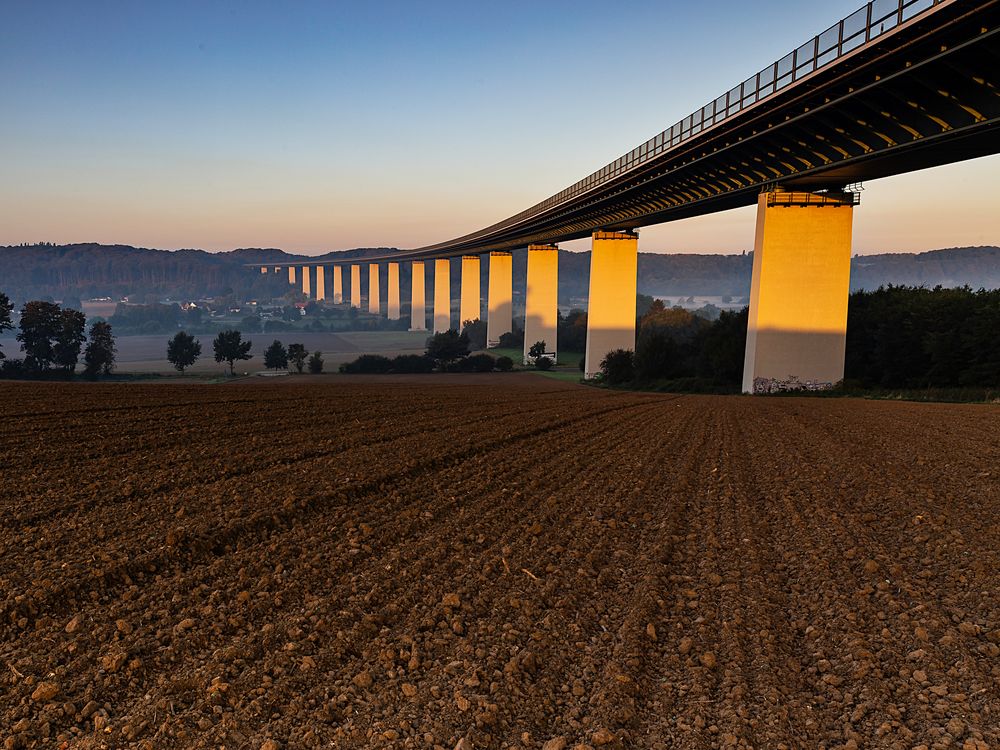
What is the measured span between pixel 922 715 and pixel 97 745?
6680 mm

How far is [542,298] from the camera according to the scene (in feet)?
338

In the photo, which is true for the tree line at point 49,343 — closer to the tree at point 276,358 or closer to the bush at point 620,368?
→ the tree at point 276,358

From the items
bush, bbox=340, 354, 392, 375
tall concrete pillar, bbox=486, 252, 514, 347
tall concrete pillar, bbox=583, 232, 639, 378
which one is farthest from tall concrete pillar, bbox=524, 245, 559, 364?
tall concrete pillar, bbox=583, 232, 639, 378

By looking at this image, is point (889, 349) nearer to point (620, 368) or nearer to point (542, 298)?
point (620, 368)

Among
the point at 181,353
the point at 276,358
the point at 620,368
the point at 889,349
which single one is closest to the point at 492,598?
the point at 889,349

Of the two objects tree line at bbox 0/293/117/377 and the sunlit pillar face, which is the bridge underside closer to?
tree line at bbox 0/293/117/377

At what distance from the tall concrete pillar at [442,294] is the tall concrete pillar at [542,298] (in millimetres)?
59859

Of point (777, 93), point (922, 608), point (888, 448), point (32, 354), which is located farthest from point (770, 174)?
point (32, 354)

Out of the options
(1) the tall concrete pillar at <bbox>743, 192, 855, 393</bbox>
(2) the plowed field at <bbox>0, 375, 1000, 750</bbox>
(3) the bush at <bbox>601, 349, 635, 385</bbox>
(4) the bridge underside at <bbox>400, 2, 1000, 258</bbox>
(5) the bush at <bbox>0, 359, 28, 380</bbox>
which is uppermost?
(4) the bridge underside at <bbox>400, 2, 1000, 258</bbox>

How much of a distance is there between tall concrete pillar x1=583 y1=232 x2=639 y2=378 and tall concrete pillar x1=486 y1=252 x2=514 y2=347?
46.2 m

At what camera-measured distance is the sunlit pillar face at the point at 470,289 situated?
472 feet

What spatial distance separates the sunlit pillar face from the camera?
472ft

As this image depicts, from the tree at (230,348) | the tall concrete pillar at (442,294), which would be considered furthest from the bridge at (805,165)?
the tall concrete pillar at (442,294)

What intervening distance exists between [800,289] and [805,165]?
8.07 m
